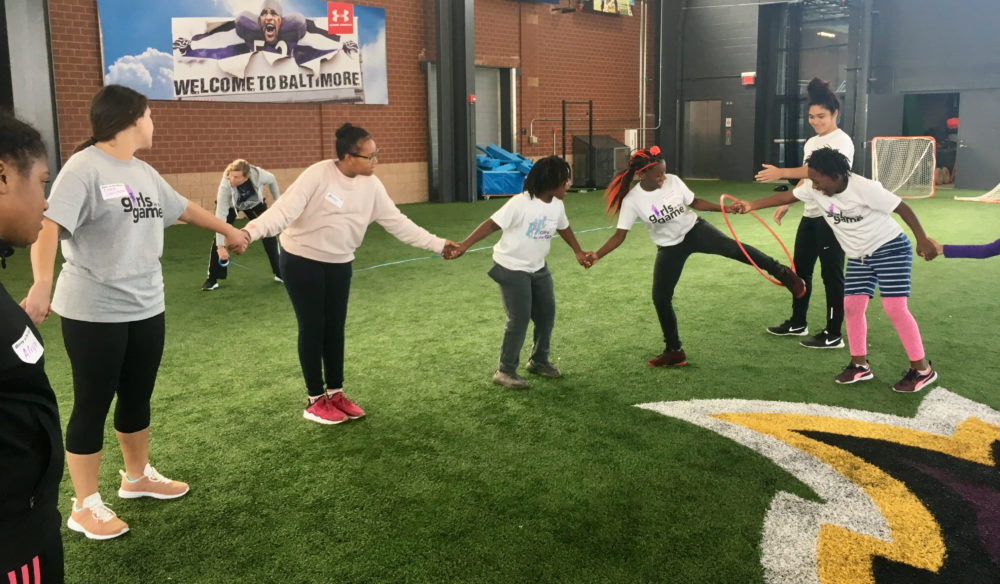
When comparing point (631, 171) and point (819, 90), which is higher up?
point (819, 90)

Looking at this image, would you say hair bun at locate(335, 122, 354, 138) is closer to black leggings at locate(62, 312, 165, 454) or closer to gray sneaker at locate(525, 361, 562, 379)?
black leggings at locate(62, 312, 165, 454)

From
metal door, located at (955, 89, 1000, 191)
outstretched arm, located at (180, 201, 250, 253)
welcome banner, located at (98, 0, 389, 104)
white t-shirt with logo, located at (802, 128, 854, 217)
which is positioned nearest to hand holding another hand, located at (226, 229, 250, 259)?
outstretched arm, located at (180, 201, 250, 253)

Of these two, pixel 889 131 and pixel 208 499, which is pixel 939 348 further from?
pixel 889 131

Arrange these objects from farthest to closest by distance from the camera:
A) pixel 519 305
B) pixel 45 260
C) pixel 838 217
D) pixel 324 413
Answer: pixel 519 305, pixel 838 217, pixel 324 413, pixel 45 260

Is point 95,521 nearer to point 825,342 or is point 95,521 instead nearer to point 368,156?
point 368,156

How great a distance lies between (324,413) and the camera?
473 centimetres

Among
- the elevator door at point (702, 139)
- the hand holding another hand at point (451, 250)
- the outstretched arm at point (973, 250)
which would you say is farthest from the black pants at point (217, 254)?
the elevator door at point (702, 139)

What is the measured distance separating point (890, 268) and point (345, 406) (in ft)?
11.4

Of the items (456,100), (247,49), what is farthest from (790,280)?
(456,100)

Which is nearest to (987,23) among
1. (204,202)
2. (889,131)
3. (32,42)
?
(889,131)

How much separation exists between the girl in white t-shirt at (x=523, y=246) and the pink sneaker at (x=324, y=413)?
1159 millimetres

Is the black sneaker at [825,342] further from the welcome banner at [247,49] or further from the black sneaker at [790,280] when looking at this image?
the welcome banner at [247,49]

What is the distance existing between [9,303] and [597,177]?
21.0 metres

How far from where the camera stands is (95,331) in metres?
3.17
